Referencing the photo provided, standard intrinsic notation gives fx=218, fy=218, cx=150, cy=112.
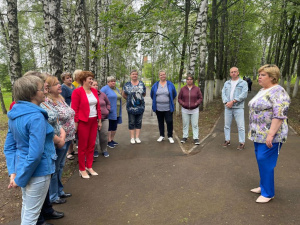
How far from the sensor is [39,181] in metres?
2.17

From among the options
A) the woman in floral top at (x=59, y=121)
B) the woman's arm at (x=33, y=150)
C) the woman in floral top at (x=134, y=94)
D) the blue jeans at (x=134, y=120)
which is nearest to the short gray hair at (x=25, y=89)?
the woman's arm at (x=33, y=150)

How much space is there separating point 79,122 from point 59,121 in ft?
2.40

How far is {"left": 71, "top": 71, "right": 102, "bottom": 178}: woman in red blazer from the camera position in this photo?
407 centimetres

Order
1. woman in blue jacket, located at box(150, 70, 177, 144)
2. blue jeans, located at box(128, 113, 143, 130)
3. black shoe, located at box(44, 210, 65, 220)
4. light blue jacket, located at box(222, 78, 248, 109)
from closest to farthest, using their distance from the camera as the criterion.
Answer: black shoe, located at box(44, 210, 65, 220) < light blue jacket, located at box(222, 78, 248, 109) < woman in blue jacket, located at box(150, 70, 177, 144) < blue jeans, located at box(128, 113, 143, 130)

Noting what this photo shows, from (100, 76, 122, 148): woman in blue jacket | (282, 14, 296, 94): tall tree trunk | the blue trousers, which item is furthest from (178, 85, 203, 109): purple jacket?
(282, 14, 296, 94): tall tree trunk

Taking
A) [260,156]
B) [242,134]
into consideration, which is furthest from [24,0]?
[260,156]

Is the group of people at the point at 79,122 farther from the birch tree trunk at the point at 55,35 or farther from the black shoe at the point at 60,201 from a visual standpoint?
the birch tree trunk at the point at 55,35

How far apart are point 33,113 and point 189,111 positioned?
4.78 metres

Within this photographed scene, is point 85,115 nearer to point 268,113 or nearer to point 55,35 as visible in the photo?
point 55,35

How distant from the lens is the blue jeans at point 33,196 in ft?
7.06

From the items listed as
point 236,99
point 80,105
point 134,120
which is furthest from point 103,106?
point 236,99

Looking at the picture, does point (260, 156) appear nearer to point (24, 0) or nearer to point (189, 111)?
point (189, 111)

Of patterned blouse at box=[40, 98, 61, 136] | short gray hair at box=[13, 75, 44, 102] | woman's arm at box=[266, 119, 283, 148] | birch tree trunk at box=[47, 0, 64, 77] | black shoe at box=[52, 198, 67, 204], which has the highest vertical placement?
birch tree trunk at box=[47, 0, 64, 77]

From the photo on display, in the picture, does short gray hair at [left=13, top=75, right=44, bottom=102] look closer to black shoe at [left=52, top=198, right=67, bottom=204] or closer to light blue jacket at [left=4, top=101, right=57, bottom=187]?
light blue jacket at [left=4, top=101, right=57, bottom=187]
